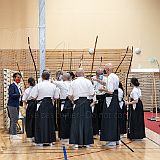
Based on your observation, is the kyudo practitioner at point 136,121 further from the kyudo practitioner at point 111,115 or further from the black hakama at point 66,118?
the black hakama at point 66,118

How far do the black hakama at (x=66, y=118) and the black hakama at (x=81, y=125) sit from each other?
529mm

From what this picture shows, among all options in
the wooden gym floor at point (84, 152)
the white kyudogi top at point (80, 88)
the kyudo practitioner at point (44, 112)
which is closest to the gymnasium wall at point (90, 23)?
the wooden gym floor at point (84, 152)

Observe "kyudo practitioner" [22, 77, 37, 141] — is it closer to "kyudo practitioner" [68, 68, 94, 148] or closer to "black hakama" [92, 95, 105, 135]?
"kyudo practitioner" [68, 68, 94, 148]

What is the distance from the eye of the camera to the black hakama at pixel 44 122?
6.64 metres

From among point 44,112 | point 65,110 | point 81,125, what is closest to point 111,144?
point 81,125

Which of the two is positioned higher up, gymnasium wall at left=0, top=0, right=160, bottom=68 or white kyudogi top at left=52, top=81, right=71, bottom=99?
gymnasium wall at left=0, top=0, right=160, bottom=68

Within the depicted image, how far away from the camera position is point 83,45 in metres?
13.6

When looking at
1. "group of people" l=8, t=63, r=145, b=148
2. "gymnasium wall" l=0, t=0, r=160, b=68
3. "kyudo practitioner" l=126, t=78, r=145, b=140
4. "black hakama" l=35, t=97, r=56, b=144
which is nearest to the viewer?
"group of people" l=8, t=63, r=145, b=148

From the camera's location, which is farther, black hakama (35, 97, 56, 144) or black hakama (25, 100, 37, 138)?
black hakama (25, 100, 37, 138)

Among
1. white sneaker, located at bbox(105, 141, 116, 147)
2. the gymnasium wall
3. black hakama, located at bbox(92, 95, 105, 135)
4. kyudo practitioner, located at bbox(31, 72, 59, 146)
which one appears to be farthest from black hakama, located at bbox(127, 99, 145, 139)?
the gymnasium wall

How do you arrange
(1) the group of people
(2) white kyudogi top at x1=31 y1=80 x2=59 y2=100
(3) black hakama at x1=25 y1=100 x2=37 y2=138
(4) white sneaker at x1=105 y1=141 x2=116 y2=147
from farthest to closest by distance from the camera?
(3) black hakama at x1=25 y1=100 x2=37 y2=138
(4) white sneaker at x1=105 y1=141 x2=116 y2=147
(2) white kyudogi top at x1=31 y1=80 x2=59 y2=100
(1) the group of people

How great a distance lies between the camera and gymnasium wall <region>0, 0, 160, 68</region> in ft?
44.4

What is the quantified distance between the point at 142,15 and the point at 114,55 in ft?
6.75

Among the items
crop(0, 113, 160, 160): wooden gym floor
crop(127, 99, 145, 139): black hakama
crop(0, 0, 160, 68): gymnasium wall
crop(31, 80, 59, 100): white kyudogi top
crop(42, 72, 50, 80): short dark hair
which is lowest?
crop(0, 113, 160, 160): wooden gym floor
